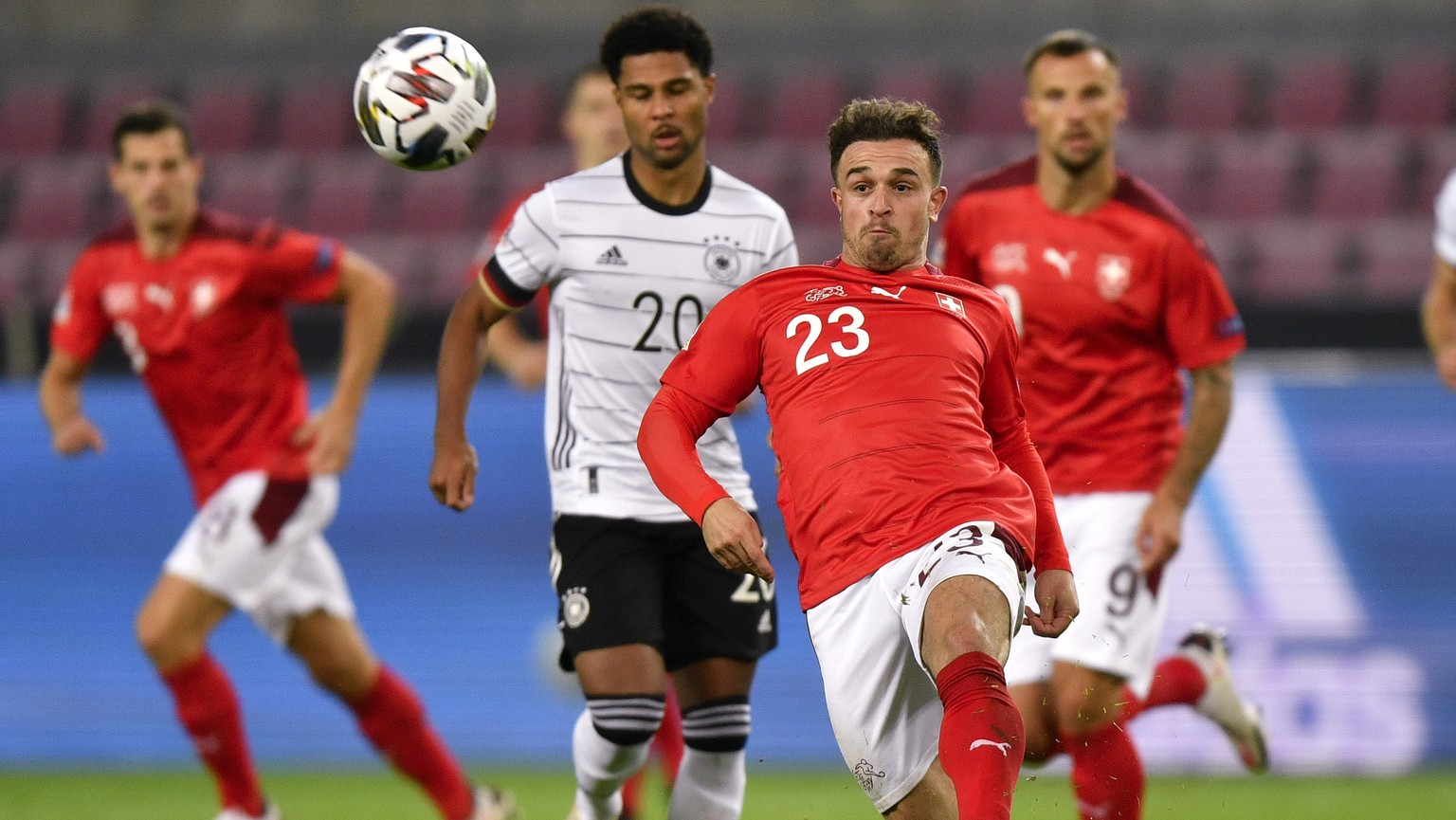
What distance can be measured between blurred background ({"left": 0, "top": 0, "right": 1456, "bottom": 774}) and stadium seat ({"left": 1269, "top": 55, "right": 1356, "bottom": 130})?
2 centimetres

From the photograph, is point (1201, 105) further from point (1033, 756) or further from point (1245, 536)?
point (1033, 756)

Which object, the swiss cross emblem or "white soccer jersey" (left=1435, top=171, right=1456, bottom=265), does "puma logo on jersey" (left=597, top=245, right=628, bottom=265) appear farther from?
"white soccer jersey" (left=1435, top=171, right=1456, bottom=265)

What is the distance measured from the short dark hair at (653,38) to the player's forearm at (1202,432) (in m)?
1.77

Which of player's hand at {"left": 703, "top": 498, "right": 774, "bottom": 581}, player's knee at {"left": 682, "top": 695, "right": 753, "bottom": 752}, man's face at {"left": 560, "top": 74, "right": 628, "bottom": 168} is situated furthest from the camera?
man's face at {"left": 560, "top": 74, "right": 628, "bottom": 168}

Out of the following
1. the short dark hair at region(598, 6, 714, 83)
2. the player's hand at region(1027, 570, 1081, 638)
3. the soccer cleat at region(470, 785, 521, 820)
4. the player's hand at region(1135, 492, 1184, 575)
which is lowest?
the soccer cleat at region(470, 785, 521, 820)

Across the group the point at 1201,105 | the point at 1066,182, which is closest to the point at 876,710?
the point at 1066,182

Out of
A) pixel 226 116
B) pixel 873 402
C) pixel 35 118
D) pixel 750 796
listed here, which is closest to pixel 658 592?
pixel 873 402

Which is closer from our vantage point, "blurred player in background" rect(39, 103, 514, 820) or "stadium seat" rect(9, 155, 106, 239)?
"blurred player in background" rect(39, 103, 514, 820)

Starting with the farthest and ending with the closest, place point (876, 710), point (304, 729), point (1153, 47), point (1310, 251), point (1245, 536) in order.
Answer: point (1153, 47) → point (1310, 251) → point (304, 729) → point (1245, 536) → point (876, 710)

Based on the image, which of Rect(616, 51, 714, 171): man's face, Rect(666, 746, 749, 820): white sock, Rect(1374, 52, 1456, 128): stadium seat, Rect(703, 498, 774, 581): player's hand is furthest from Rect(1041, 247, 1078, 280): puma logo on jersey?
Rect(1374, 52, 1456, 128): stadium seat

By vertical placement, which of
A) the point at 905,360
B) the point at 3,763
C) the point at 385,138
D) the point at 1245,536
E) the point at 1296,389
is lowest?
the point at 3,763

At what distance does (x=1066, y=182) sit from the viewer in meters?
5.62

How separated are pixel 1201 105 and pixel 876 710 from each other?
1019 cm

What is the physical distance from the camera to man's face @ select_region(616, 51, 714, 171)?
4.80m
